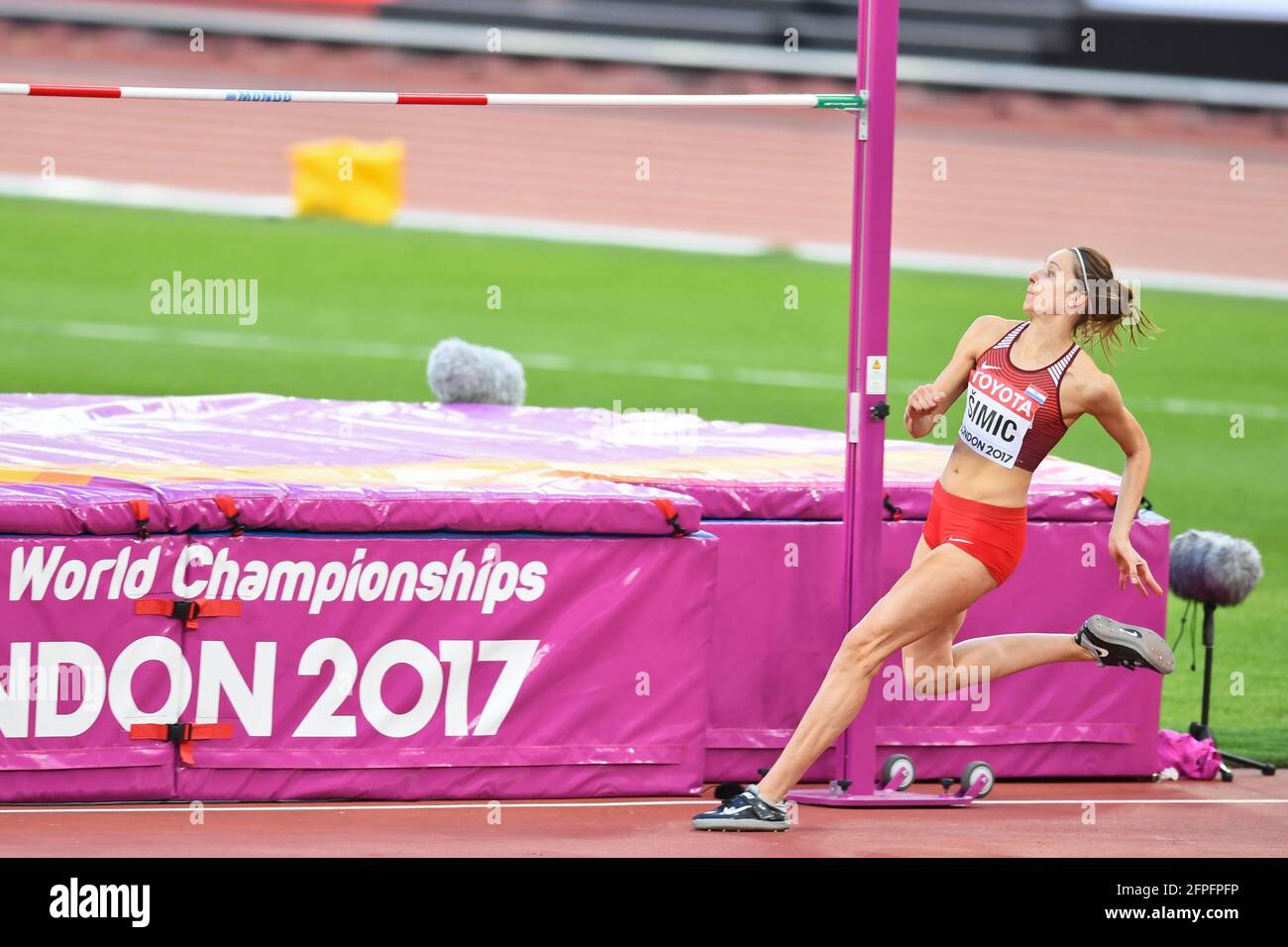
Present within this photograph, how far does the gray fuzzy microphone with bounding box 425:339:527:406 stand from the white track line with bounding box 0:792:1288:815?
3354 mm

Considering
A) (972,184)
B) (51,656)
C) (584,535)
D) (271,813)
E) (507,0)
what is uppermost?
(507,0)

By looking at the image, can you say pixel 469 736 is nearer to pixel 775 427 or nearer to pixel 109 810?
pixel 109 810

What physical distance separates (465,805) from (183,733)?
931mm

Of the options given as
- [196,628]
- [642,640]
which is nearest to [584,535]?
[642,640]

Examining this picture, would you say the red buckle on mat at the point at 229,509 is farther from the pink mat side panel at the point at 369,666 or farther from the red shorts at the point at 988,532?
the red shorts at the point at 988,532

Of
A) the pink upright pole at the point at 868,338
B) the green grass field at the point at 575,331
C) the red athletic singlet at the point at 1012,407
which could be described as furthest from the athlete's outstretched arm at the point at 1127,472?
the green grass field at the point at 575,331

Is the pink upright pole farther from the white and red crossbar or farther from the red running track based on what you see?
the red running track

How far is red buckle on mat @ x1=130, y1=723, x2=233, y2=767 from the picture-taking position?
6145 millimetres

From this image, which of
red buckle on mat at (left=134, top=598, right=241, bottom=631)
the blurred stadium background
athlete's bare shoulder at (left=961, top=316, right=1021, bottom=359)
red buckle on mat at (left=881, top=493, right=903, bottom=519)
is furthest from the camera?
the blurred stadium background

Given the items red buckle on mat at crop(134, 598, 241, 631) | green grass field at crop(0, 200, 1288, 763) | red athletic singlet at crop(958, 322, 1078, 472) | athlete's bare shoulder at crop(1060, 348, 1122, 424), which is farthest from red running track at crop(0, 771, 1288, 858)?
green grass field at crop(0, 200, 1288, 763)

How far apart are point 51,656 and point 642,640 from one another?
1900 millimetres

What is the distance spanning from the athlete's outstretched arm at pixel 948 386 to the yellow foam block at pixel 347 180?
70.4ft

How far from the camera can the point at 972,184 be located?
3053cm

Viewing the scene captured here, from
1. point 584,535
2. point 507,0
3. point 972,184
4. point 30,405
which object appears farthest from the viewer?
point 507,0
